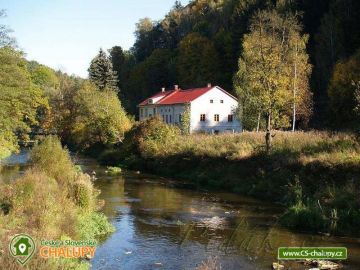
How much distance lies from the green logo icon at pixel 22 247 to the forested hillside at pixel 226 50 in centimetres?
2522

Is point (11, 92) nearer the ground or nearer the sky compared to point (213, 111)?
nearer the ground

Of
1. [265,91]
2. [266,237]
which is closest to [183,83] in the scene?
[265,91]

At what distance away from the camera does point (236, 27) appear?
265 feet

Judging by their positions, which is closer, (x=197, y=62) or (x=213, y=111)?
(x=213, y=111)

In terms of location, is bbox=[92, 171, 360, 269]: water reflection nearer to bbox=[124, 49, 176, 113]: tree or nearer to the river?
the river

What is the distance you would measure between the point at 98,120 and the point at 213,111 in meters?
16.9

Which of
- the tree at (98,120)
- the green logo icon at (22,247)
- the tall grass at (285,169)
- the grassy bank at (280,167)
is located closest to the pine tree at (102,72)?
the tree at (98,120)

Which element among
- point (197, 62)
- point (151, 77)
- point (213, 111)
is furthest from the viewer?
point (151, 77)

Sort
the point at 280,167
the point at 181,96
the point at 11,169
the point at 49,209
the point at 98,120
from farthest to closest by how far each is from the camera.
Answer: the point at 181,96 → the point at 98,120 → the point at 11,169 → the point at 280,167 → the point at 49,209

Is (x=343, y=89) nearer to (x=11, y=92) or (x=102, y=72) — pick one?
(x=11, y=92)

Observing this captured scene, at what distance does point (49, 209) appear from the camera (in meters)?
13.9

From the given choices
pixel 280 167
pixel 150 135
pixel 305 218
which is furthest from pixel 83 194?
pixel 150 135

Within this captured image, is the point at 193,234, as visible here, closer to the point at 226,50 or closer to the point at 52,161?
the point at 52,161

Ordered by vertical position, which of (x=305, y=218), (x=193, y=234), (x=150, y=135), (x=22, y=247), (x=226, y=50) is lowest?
(x=193, y=234)
